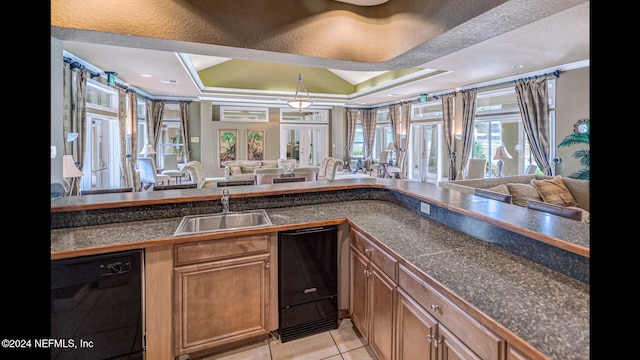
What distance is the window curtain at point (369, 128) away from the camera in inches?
481

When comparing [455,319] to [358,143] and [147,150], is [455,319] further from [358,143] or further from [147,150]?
[358,143]

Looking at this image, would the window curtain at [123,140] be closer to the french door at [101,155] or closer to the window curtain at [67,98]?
the french door at [101,155]

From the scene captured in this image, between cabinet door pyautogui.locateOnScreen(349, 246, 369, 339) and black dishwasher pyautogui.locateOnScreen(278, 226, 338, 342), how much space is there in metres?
0.14

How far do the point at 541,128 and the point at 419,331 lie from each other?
6.15m

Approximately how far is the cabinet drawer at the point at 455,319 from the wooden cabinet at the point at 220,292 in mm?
1073

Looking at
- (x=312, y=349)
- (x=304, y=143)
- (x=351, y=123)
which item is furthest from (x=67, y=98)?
(x=351, y=123)

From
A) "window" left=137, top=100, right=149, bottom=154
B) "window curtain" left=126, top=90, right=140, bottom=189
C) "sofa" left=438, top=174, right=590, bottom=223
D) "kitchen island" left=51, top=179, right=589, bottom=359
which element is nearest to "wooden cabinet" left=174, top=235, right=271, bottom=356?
"kitchen island" left=51, top=179, right=589, bottom=359

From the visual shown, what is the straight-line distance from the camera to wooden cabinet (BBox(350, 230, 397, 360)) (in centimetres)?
183

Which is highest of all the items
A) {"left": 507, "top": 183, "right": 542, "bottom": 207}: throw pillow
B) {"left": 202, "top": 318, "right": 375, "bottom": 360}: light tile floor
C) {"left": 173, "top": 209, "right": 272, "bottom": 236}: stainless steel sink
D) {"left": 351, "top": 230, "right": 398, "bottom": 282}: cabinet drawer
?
{"left": 507, "top": 183, "right": 542, "bottom": 207}: throw pillow

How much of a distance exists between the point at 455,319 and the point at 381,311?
28.1 inches

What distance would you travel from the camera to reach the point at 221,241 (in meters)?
2.08

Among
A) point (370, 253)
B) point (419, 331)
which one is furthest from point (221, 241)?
point (419, 331)

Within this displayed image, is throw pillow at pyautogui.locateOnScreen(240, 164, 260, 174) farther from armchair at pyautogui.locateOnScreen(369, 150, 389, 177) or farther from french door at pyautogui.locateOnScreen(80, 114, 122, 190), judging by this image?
armchair at pyautogui.locateOnScreen(369, 150, 389, 177)
